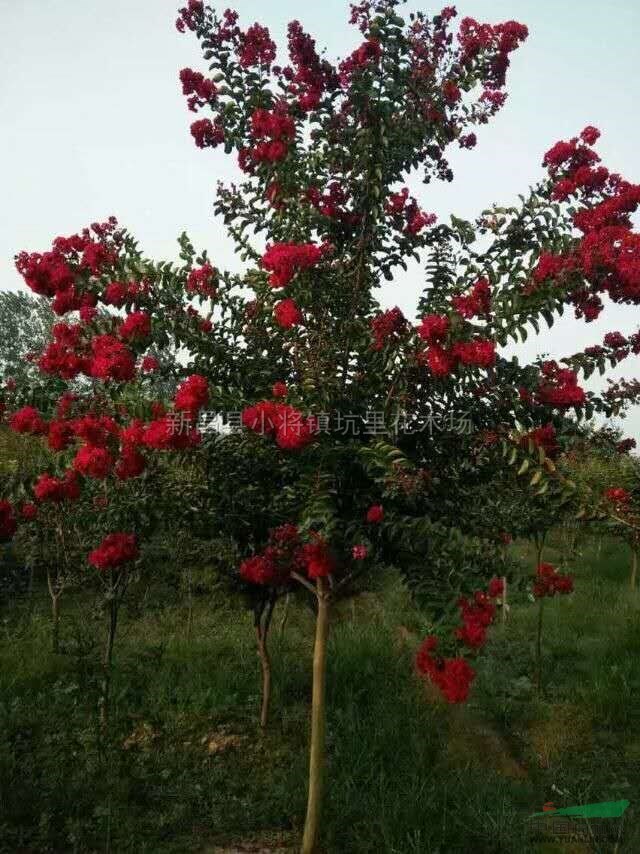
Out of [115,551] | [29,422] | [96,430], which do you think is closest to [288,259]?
[96,430]

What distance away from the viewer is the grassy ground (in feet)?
14.8

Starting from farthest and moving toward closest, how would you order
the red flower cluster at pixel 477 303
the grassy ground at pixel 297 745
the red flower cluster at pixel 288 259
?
1. the grassy ground at pixel 297 745
2. the red flower cluster at pixel 288 259
3. the red flower cluster at pixel 477 303

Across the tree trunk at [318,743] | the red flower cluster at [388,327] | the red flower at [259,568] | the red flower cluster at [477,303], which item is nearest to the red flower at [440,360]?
the red flower cluster at [477,303]

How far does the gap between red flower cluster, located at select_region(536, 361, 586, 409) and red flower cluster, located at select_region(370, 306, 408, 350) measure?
85 cm

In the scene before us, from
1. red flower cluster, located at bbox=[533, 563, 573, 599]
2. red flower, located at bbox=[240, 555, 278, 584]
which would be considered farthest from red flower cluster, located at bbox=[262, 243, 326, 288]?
red flower cluster, located at bbox=[533, 563, 573, 599]

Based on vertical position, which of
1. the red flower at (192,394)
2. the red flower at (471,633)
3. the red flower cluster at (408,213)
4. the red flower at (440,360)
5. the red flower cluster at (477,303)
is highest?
the red flower cluster at (408,213)

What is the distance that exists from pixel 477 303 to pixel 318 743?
2.88 metres

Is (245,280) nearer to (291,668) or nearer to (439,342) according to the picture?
(439,342)

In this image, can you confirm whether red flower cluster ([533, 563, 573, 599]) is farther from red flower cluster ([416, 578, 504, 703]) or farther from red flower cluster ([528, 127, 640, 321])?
red flower cluster ([528, 127, 640, 321])

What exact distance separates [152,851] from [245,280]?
12.2 feet

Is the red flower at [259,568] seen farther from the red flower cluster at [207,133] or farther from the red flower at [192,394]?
the red flower cluster at [207,133]

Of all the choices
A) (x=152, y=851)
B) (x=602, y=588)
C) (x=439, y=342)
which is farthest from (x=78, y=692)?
(x=602, y=588)

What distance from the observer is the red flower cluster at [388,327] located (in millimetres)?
3912

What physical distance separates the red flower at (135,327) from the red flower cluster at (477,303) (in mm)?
1716
